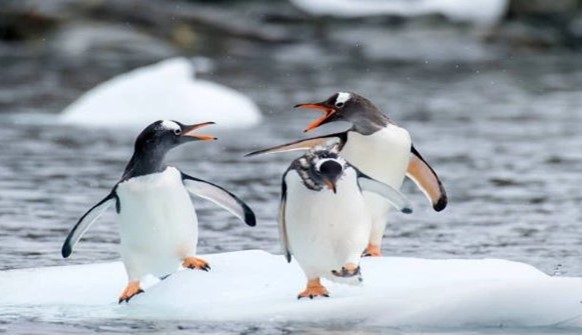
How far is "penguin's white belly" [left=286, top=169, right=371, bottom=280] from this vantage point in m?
7.49

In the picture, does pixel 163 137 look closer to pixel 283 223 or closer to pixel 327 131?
pixel 283 223

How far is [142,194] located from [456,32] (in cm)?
2564

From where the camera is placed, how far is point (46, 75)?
26.0 metres

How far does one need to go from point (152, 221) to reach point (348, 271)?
0.92 m

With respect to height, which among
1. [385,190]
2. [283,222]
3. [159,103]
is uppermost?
[385,190]

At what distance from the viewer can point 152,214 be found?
7723 millimetres

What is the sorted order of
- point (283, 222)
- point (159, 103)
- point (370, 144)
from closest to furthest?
point (283, 222)
point (370, 144)
point (159, 103)

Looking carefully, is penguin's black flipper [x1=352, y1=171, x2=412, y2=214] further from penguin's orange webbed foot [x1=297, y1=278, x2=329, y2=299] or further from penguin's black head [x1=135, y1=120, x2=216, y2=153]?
penguin's black head [x1=135, y1=120, x2=216, y2=153]

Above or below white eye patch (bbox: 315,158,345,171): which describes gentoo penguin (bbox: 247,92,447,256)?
below

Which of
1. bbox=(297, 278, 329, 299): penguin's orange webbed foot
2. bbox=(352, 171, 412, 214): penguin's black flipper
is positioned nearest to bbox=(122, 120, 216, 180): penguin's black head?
bbox=(352, 171, 412, 214): penguin's black flipper

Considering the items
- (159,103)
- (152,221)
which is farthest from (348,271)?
(159,103)

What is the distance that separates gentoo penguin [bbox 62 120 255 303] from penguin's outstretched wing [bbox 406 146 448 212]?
3.69 ft

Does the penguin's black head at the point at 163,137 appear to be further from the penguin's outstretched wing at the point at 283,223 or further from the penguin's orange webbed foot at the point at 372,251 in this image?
the penguin's orange webbed foot at the point at 372,251

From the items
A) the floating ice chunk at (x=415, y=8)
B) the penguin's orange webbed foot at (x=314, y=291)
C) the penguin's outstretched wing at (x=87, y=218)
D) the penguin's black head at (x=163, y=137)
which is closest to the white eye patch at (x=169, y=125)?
the penguin's black head at (x=163, y=137)
